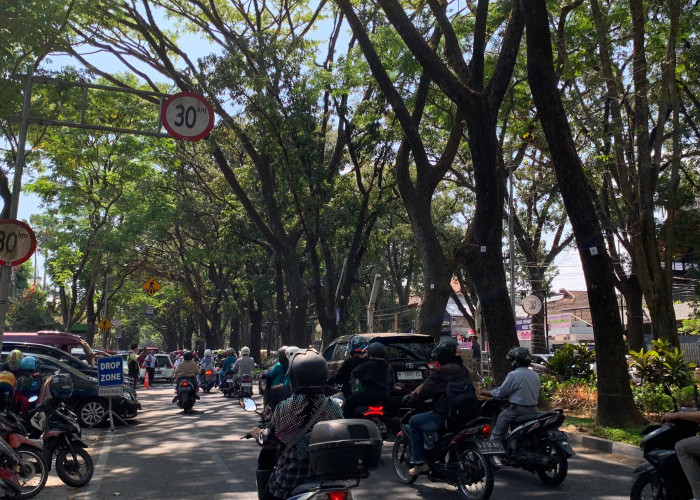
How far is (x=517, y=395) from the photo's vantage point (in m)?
7.90

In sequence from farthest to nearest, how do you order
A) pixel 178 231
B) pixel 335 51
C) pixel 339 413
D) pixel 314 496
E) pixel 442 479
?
pixel 178 231 → pixel 335 51 → pixel 442 479 → pixel 339 413 → pixel 314 496

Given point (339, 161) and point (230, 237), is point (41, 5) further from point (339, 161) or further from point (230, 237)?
point (230, 237)

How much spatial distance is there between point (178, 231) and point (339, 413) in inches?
1379

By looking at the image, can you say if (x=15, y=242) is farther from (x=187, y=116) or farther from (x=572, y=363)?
(x=572, y=363)

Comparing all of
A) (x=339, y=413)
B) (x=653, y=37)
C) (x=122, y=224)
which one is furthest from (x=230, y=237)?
(x=339, y=413)

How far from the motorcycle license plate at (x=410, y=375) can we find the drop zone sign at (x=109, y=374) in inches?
233

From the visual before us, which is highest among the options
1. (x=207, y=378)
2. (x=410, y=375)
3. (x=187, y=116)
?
(x=187, y=116)

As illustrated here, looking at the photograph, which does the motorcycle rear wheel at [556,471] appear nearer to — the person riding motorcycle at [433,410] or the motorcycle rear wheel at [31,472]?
the person riding motorcycle at [433,410]

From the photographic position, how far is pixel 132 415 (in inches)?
595

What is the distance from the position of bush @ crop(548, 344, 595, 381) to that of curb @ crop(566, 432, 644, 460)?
4507mm

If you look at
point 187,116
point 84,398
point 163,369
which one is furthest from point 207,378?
point 187,116

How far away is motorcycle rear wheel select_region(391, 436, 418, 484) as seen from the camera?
800cm

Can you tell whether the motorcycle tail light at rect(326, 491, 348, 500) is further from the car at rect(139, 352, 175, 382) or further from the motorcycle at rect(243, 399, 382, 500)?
the car at rect(139, 352, 175, 382)

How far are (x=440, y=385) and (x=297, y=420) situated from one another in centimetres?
367
